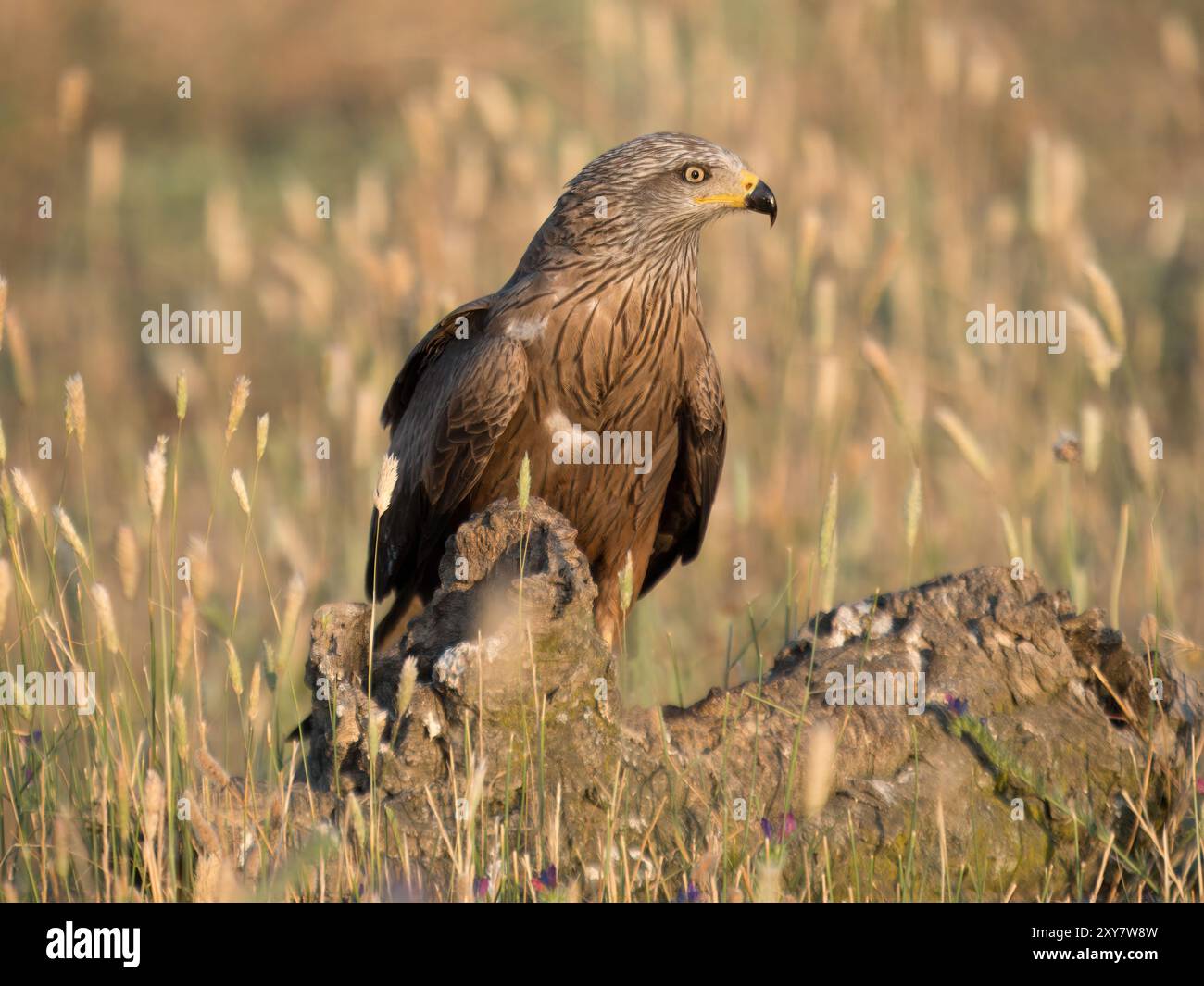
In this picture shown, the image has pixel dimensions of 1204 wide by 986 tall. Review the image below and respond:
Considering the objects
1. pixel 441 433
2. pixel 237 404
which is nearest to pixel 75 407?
→ pixel 237 404

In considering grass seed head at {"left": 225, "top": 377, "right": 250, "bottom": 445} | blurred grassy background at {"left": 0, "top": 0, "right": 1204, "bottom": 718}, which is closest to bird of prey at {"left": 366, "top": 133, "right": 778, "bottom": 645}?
blurred grassy background at {"left": 0, "top": 0, "right": 1204, "bottom": 718}

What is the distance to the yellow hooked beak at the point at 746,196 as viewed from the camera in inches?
194

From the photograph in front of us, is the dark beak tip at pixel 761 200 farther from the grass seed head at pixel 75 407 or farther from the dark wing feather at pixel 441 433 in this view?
the grass seed head at pixel 75 407

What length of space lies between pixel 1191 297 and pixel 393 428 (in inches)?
245

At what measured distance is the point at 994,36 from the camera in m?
14.4

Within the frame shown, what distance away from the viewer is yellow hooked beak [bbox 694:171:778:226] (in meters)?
4.93

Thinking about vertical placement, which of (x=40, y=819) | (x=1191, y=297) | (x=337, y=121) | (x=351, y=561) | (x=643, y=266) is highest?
(x=337, y=121)

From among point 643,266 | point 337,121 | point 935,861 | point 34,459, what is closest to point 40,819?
point 935,861

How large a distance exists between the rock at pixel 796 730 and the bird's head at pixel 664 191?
4.25ft

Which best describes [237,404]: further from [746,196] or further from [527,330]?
[746,196]

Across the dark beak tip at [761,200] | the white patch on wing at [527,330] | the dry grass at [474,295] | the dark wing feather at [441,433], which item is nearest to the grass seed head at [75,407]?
the dry grass at [474,295]

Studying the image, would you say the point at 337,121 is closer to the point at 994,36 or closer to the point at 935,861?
the point at 994,36

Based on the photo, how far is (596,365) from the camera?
16.1ft

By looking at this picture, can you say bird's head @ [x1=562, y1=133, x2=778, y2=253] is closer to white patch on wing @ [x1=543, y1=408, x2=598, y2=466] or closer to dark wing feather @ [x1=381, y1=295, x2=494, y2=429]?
dark wing feather @ [x1=381, y1=295, x2=494, y2=429]
